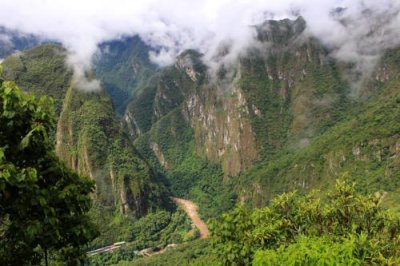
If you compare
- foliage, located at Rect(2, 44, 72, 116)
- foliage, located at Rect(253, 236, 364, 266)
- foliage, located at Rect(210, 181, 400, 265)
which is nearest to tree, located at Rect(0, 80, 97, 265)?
foliage, located at Rect(253, 236, 364, 266)

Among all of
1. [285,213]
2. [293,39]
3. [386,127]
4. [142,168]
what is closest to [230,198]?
[142,168]

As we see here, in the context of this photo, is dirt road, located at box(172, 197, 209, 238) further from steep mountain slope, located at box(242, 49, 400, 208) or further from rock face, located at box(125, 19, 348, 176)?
rock face, located at box(125, 19, 348, 176)

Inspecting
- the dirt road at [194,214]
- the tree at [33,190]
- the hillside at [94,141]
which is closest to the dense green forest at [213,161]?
the tree at [33,190]

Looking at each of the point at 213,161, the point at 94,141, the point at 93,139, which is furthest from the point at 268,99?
the point at 93,139

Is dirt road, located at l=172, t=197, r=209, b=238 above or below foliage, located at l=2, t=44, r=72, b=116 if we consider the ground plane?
below

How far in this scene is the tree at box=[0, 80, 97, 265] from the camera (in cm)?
723

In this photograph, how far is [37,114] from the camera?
25.1ft

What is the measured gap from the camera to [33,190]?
24.1ft

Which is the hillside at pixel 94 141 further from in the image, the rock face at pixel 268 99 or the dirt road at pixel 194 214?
the rock face at pixel 268 99

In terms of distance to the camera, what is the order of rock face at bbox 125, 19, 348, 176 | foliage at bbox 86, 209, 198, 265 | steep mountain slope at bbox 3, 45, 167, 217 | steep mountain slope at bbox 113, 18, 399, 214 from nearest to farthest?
foliage at bbox 86, 209, 198, 265
steep mountain slope at bbox 3, 45, 167, 217
steep mountain slope at bbox 113, 18, 399, 214
rock face at bbox 125, 19, 348, 176

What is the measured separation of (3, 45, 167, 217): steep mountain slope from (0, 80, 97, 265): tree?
7704cm

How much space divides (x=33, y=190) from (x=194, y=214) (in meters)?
89.6

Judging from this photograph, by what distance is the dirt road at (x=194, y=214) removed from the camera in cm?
8469

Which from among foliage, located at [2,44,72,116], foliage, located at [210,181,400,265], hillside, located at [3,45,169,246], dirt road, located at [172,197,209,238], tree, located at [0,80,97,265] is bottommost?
foliage, located at [210,181,400,265]
